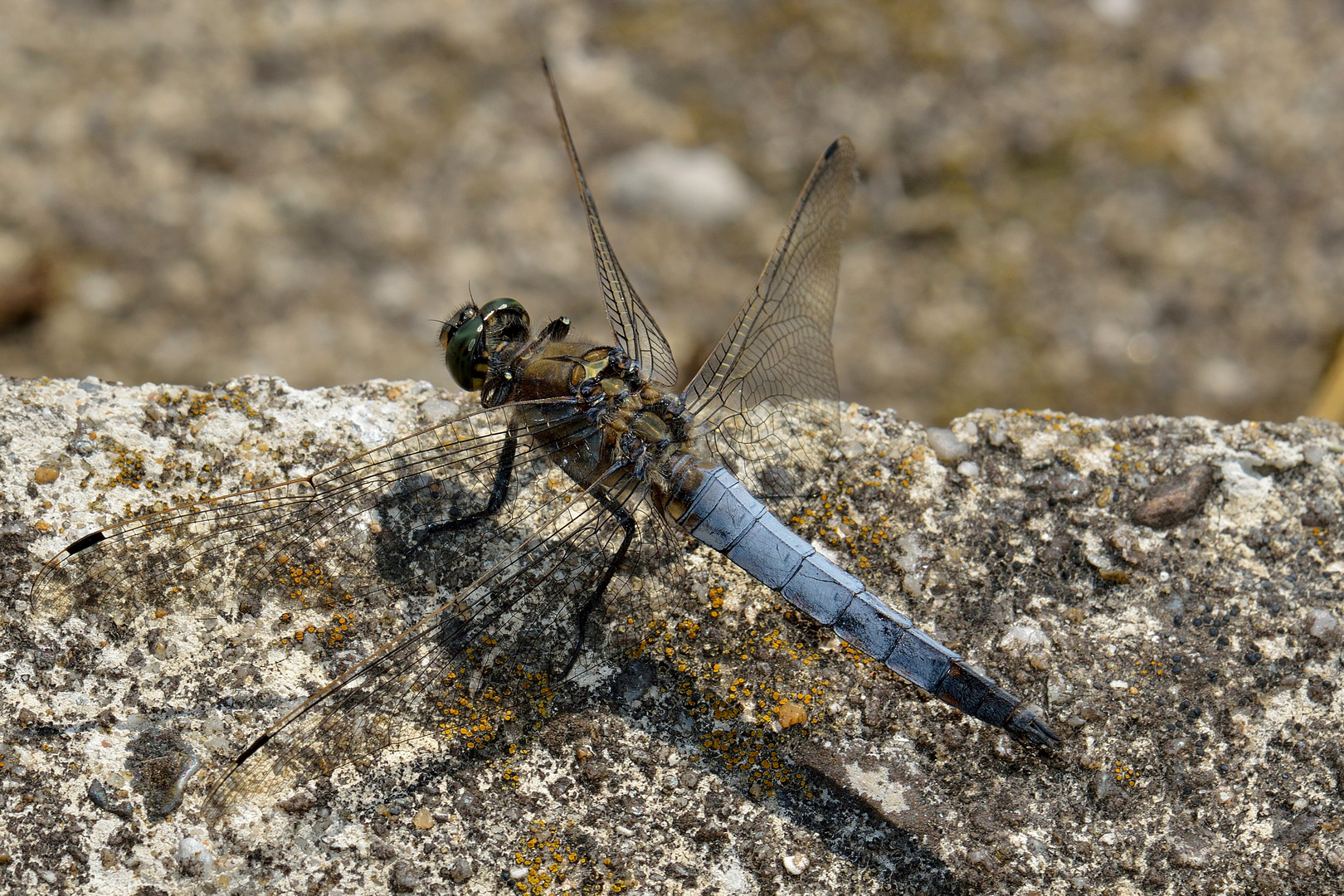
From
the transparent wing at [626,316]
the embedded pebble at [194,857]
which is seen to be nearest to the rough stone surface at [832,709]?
the embedded pebble at [194,857]

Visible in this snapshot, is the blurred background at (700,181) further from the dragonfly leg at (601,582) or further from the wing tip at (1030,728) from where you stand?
the wing tip at (1030,728)

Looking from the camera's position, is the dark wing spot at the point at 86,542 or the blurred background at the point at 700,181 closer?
the dark wing spot at the point at 86,542

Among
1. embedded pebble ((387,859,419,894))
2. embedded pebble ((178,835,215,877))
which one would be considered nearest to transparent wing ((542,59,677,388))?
embedded pebble ((387,859,419,894))

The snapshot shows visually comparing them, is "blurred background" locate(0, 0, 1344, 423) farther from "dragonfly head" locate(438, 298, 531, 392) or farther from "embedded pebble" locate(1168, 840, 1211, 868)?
"embedded pebble" locate(1168, 840, 1211, 868)

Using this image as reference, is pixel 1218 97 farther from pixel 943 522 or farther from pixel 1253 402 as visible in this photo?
pixel 943 522

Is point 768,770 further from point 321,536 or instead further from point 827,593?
point 321,536

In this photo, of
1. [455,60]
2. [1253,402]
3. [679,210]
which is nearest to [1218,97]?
[1253,402]
